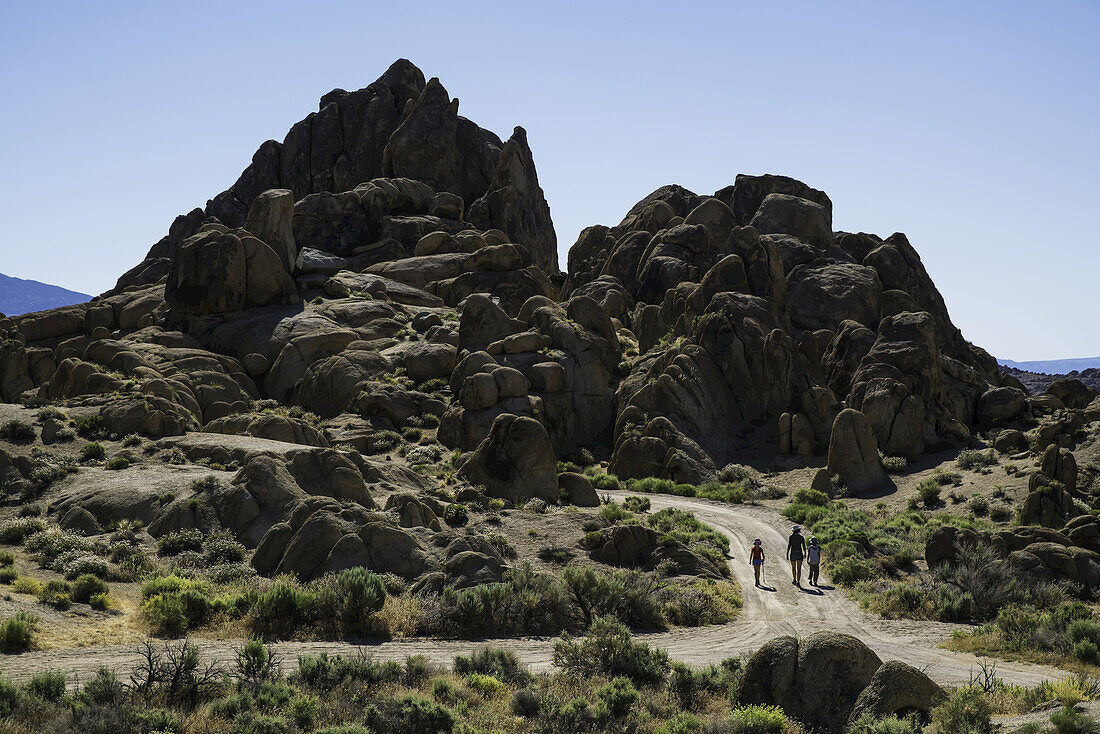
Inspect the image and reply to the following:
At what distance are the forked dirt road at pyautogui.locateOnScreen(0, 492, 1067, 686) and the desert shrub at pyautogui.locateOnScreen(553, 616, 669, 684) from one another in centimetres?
86

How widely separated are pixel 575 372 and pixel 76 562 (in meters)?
39.3

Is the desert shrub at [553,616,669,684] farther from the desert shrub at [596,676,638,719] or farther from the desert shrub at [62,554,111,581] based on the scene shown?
the desert shrub at [62,554,111,581]

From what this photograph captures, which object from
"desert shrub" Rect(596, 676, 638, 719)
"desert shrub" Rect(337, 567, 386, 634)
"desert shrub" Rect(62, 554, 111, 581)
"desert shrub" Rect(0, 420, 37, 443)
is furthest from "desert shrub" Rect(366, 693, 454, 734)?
"desert shrub" Rect(0, 420, 37, 443)

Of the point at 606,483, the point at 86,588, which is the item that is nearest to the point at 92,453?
the point at 86,588

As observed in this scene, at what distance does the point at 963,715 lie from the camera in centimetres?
1362

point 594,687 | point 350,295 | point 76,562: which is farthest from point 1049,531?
point 350,295

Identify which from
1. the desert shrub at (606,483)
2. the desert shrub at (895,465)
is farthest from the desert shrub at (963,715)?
the desert shrub at (895,465)

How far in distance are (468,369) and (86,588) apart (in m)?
37.0

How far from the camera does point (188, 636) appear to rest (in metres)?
19.1

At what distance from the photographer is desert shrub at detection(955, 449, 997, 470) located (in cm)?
4803

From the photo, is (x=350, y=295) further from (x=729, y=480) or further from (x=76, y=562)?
(x=76, y=562)

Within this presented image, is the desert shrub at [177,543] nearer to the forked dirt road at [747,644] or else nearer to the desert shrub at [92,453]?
the forked dirt road at [747,644]

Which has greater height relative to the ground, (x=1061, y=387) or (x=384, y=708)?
(x=1061, y=387)

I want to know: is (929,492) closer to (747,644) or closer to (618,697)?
(747,644)
